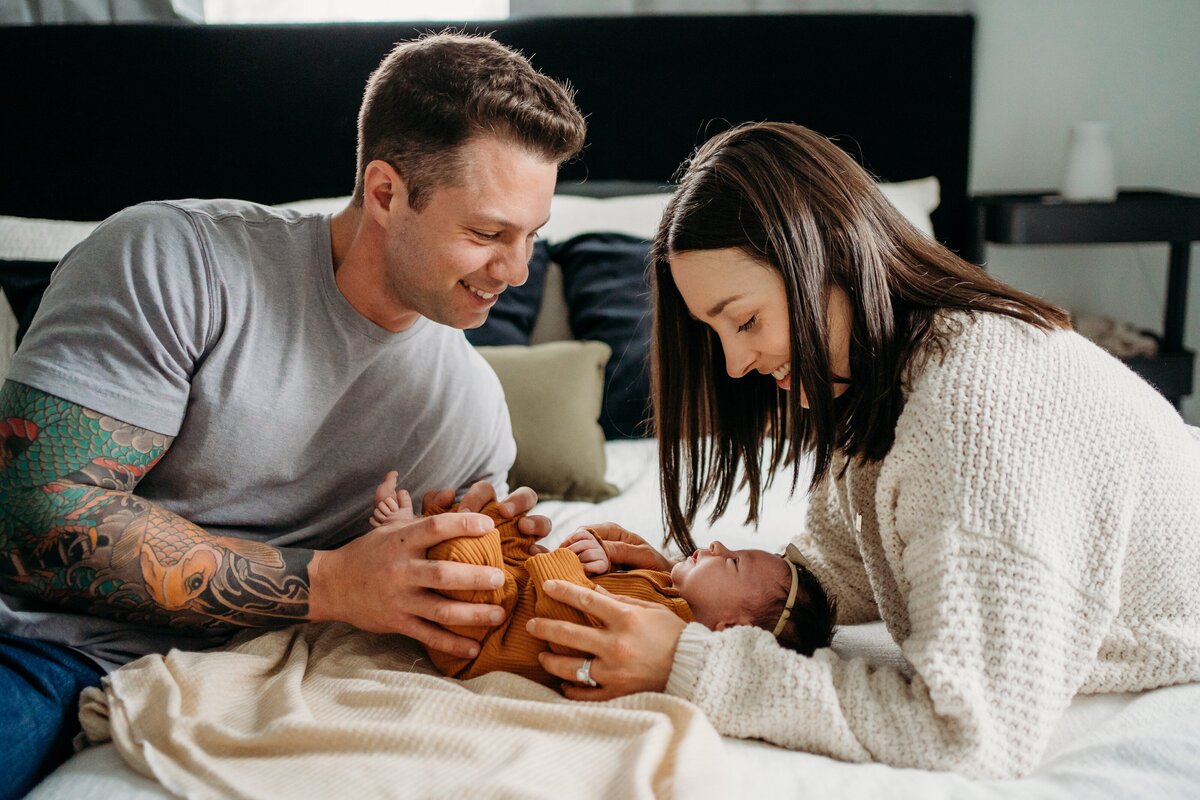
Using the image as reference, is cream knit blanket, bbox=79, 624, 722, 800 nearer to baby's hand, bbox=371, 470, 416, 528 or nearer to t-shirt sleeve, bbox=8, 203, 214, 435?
baby's hand, bbox=371, 470, 416, 528

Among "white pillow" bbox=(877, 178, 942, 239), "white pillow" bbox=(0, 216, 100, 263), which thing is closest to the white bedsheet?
"white pillow" bbox=(0, 216, 100, 263)

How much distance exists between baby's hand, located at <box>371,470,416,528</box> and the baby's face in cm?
42

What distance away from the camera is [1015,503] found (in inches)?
42.6

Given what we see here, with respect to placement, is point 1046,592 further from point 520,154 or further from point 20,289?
point 20,289

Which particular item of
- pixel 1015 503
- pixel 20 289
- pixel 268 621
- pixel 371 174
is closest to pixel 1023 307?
pixel 1015 503

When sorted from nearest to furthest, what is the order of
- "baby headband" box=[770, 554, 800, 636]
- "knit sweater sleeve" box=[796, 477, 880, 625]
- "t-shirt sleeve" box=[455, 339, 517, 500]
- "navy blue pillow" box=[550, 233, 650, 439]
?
"baby headband" box=[770, 554, 800, 636], "knit sweater sleeve" box=[796, 477, 880, 625], "t-shirt sleeve" box=[455, 339, 517, 500], "navy blue pillow" box=[550, 233, 650, 439]

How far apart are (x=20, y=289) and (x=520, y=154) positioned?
4.31ft

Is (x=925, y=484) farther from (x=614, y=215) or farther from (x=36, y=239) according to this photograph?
(x=36, y=239)

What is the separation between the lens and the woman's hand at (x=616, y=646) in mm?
1197

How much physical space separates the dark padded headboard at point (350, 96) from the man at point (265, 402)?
1.37 metres

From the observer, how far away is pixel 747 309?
1.28m

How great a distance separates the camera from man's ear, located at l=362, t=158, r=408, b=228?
1512mm

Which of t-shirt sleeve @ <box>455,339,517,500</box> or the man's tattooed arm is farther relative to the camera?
t-shirt sleeve @ <box>455,339,517,500</box>

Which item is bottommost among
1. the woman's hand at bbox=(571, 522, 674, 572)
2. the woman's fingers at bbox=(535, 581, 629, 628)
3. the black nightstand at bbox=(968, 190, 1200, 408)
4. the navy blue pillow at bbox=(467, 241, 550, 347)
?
the woman's hand at bbox=(571, 522, 674, 572)
